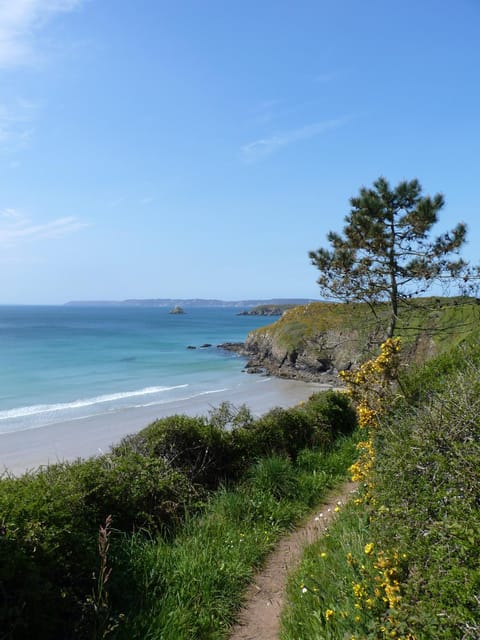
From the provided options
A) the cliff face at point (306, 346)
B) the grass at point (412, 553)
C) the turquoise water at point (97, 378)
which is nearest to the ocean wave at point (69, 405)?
the turquoise water at point (97, 378)

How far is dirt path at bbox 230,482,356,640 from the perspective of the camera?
3.93 metres

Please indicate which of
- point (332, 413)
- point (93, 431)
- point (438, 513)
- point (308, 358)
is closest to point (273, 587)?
point (438, 513)

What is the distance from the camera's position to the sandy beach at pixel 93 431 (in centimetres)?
1669

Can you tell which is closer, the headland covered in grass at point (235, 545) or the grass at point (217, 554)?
the headland covered in grass at point (235, 545)

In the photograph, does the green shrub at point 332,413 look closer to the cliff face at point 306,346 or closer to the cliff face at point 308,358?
the cliff face at point 308,358

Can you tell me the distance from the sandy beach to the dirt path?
24.7 ft

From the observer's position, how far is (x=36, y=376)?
3528cm

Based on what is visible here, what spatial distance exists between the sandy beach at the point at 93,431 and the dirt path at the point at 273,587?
7528 millimetres

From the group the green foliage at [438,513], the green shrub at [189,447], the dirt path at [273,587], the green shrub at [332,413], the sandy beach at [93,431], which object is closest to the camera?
the green foliage at [438,513]

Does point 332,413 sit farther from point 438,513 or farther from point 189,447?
point 438,513

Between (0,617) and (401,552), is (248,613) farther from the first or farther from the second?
(0,617)

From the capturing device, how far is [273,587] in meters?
4.62

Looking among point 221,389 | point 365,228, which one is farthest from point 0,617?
point 221,389

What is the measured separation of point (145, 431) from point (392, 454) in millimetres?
4386
